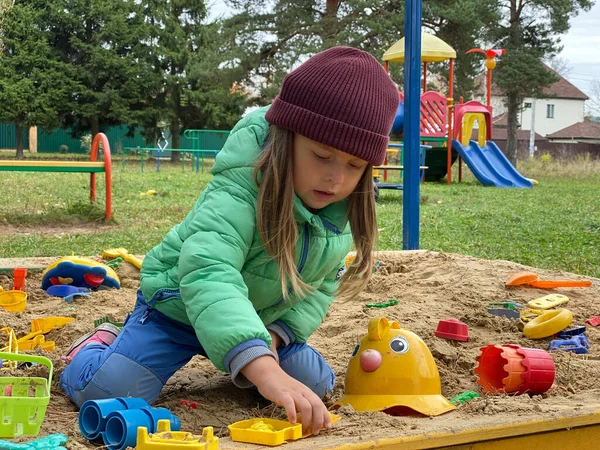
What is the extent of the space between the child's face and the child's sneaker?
30.9 inches

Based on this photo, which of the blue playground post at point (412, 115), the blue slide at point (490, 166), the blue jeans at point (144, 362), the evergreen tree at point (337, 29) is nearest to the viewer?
the blue jeans at point (144, 362)

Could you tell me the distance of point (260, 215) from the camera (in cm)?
169

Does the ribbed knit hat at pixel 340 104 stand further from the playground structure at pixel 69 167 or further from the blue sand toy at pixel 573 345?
the playground structure at pixel 69 167

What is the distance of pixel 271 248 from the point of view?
1725 mm

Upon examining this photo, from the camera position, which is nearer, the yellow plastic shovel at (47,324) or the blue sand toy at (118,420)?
the blue sand toy at (118,420)

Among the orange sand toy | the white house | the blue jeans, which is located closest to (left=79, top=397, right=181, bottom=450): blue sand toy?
the blue jeans

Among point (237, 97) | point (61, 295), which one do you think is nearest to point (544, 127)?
point (237, 97)

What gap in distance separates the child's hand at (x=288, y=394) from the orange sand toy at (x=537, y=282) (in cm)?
205

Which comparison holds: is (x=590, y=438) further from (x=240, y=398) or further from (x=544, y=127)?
(x=544, y=127)

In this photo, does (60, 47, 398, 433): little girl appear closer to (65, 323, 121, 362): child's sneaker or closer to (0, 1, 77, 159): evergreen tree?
(65, 323, 121, 362): child's sneaker

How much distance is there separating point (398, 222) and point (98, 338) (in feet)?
15.6

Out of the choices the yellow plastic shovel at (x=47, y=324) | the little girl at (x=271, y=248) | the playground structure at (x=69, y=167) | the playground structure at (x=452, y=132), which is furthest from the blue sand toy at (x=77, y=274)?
the playground structure at (x=452, y=132)

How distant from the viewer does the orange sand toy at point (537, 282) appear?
10.8 ft

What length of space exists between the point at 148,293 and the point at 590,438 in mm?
1073
